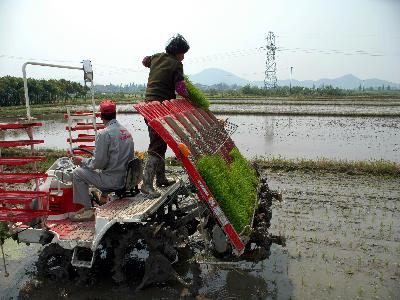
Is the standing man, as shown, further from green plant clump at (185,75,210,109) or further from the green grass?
the green grass

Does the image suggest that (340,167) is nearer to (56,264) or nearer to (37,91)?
(56,264)

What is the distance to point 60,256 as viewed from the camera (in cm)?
529

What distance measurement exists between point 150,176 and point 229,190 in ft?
3.84

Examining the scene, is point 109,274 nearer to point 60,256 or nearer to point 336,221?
point 60,256

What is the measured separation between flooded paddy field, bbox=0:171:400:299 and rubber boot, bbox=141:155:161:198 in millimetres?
1213

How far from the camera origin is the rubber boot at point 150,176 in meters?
5.50

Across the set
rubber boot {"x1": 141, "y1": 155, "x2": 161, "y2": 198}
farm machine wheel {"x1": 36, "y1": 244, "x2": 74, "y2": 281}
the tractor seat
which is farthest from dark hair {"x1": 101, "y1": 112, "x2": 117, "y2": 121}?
farm machine wheel {"x1": 36, "y1": 244, "x2": 74, "y2": 281}

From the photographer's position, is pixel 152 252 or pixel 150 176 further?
pixel 150 176

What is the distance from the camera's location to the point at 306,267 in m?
5.65

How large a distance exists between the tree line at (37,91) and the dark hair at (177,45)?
33.8 meters

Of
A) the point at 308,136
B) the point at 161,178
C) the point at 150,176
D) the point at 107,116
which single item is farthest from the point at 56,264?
the point at 308,136

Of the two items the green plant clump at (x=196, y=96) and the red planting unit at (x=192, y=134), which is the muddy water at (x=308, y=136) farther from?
the red planting unit at (x=192, y=134)

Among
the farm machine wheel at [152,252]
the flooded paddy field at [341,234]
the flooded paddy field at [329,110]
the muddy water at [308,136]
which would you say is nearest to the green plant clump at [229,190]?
the farm machine wheel at [152,252]

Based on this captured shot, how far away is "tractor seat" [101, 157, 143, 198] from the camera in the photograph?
525 cm
